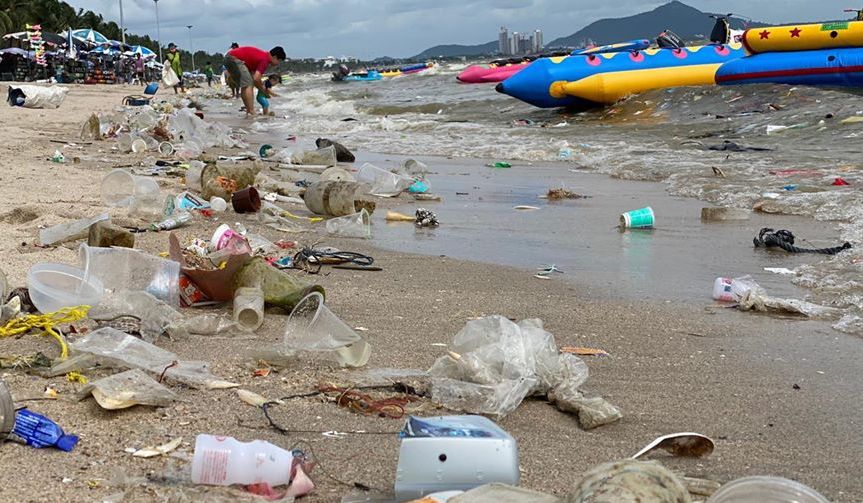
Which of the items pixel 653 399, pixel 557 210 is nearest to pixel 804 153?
pixel 557 210

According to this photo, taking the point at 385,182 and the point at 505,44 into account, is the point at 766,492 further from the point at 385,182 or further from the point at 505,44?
the point at 505,44

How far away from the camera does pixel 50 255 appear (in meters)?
4.68

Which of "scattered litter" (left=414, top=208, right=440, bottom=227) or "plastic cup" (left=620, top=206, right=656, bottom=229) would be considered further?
"scattered litter" (left=414, top=208, right=440, bottom=227)

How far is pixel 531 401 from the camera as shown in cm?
298

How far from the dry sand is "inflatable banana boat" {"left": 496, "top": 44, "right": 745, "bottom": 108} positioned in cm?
1495

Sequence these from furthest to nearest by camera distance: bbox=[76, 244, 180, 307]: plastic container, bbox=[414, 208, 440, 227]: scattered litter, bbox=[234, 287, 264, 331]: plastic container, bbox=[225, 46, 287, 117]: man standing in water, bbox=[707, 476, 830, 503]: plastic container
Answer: bbox=[225, 46, 287, 117]: man standing in water, bbox=[414, 208, 440, 227]: scattered litter, bbox=[76, 244, 180, 307]: plastic container, bbox=[234, 287, 264, 331]: plastic container, bbox=[707, 476, 830, 503]: plastic container

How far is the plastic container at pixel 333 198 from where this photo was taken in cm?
692

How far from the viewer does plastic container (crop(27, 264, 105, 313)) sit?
364 centimetres

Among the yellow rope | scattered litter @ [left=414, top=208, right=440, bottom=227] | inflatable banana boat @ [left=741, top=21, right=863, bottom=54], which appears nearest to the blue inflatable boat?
inflatable banana boat @ [left=741, top=21, right=863, bottom=54]

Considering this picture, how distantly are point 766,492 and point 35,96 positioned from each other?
2145cm

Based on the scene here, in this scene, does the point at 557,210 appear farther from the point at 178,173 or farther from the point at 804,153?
the point at 804,153

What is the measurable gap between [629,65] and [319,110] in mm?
10327

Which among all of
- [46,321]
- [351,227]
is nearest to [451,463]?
[46,321]

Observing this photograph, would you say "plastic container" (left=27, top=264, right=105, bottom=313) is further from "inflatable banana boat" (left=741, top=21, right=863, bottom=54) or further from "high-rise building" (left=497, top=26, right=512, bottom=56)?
"high-rise building" (left=497, top=26, right=512, bottom=56)
